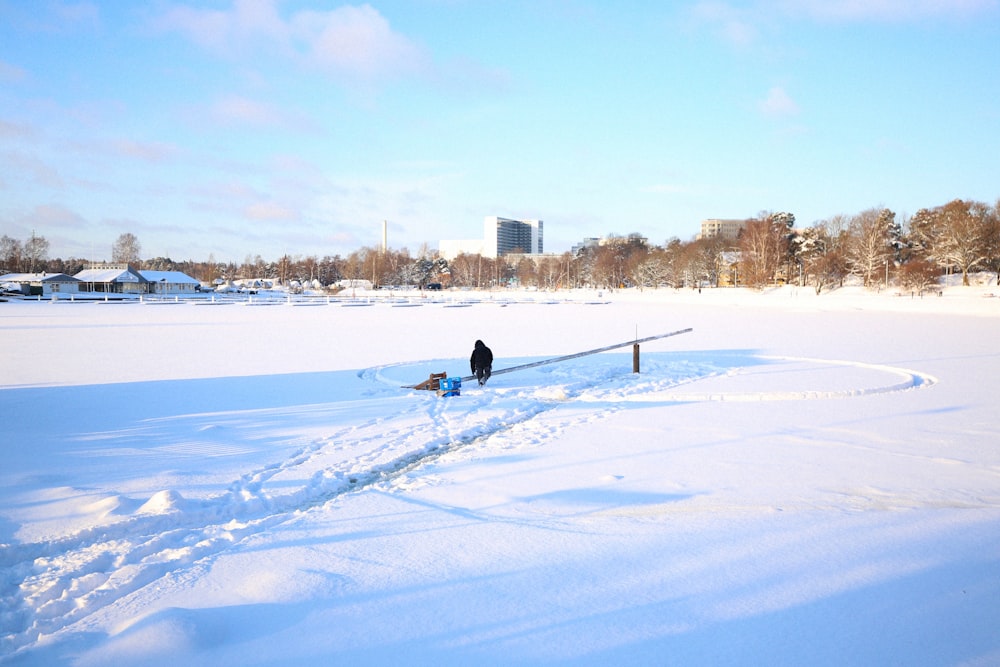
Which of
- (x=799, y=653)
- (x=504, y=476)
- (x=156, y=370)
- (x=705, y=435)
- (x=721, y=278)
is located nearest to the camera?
(x=799, y=653)

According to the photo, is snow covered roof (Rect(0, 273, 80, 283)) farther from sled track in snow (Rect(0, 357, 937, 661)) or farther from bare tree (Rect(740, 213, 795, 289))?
sled track in snow (Rect(0, 357, 937, 661))

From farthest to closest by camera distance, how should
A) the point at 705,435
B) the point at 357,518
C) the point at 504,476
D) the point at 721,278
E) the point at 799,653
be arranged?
the point at 721,278 → the point at 705,435 → the point at 504,476 → the point at 357,518 → the point at 799,653

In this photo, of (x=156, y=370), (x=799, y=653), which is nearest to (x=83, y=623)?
(x=799, y=653)

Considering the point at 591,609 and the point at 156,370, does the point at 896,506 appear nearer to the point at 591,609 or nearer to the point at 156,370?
the point at 591,609

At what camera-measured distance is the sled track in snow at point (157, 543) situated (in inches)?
165

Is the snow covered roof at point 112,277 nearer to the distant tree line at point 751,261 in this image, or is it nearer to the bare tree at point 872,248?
the distant tree line at point 751,261

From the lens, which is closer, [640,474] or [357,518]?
[357,518]

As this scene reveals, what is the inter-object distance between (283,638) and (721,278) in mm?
102194

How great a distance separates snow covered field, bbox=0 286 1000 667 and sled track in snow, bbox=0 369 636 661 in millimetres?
29

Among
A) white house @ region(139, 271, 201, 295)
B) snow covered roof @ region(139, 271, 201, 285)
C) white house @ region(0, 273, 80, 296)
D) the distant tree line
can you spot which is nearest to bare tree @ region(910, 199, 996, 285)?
the distant tree line

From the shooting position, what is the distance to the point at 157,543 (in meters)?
5.23

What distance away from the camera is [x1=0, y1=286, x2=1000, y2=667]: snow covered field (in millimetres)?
3887

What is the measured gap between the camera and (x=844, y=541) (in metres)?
5.29

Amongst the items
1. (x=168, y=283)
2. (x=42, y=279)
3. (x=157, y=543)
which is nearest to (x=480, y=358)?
(x=157, y=543)
